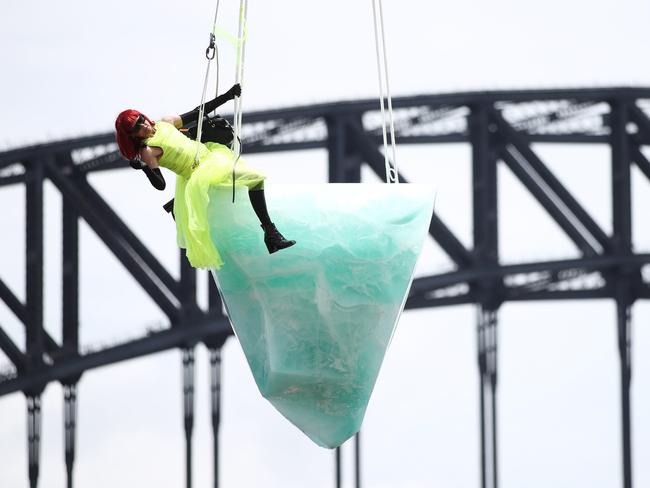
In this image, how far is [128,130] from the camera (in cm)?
1023

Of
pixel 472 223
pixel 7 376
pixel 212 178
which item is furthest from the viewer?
pixel 472 223

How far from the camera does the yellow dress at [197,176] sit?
407 inches

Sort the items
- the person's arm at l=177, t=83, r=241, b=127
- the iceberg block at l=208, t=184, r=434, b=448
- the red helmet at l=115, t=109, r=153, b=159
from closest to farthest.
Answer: the red helmet at l=115, t=109, r=153, b=159
the iceberg block at l=208, t=184, r=434, b=448
the person's arm at l=177, t=83, r=241, b=127

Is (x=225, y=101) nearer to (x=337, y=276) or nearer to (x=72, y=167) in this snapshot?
(x=337, y=276)

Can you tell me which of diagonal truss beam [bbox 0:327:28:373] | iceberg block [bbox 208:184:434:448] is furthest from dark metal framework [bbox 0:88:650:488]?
iceberg block [bbox 208:184:434:448]

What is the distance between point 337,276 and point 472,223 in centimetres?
1785

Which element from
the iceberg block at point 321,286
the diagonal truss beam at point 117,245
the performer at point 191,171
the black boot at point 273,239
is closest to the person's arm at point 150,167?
the performer at point 191,171

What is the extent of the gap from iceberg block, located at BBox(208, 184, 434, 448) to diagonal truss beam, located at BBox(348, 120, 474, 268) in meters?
15.7

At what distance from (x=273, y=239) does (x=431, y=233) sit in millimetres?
17364

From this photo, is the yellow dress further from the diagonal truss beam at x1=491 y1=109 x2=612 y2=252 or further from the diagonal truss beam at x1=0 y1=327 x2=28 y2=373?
the diagonal truss beam at x1=491 y1=109 x2=612 y2=252

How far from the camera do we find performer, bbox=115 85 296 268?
10.3 meters

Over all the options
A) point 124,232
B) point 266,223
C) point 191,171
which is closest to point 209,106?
point 191,171

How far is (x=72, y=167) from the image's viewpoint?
87.7ft

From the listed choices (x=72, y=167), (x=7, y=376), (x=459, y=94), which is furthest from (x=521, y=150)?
(x=7, y=376)
